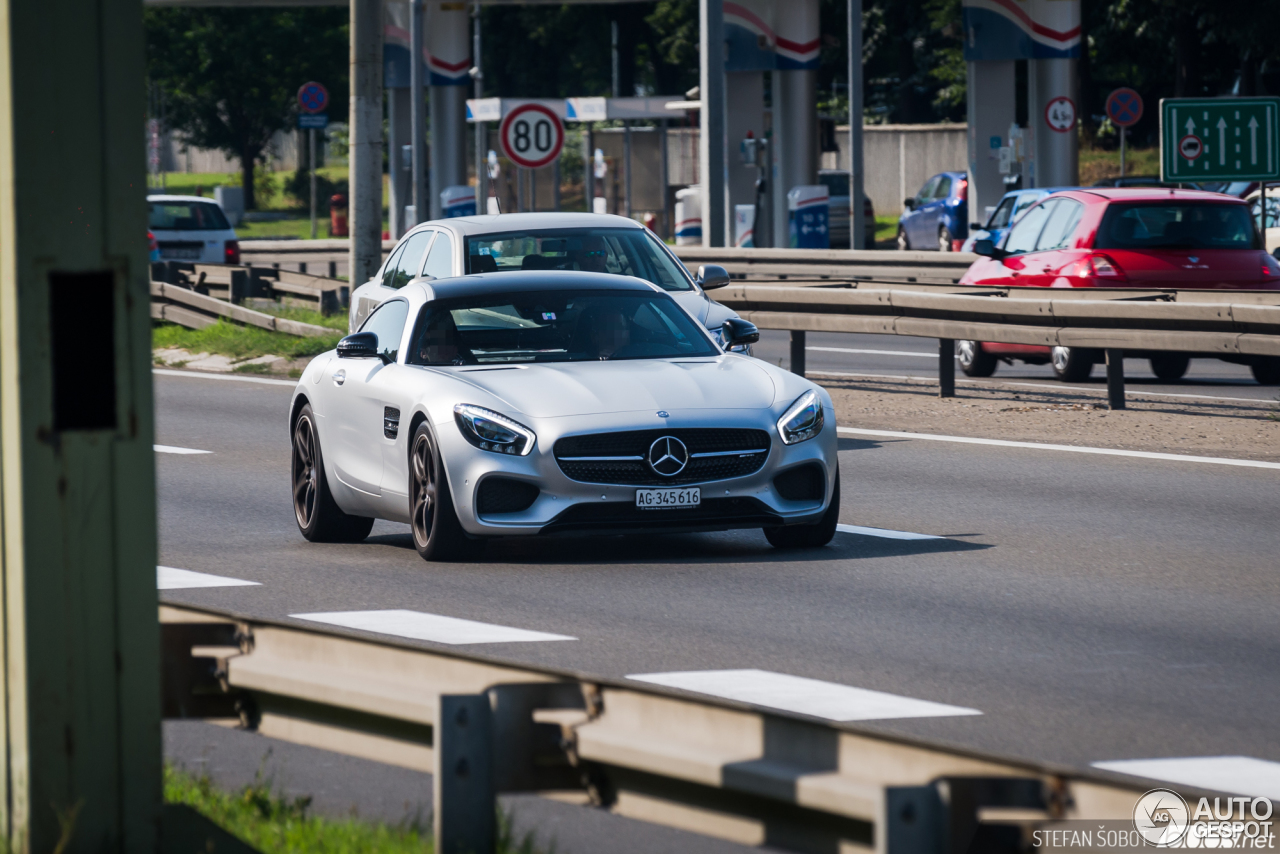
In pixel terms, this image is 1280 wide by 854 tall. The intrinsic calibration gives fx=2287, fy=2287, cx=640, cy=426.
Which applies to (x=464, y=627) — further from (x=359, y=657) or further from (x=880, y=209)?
(x=880, y=209)

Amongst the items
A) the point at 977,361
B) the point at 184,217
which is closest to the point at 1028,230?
the point at 977,361

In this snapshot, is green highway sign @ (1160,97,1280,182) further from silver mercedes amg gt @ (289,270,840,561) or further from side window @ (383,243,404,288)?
silver mercedes amg gt @ (289,270,840,561)

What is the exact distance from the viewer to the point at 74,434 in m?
4.28

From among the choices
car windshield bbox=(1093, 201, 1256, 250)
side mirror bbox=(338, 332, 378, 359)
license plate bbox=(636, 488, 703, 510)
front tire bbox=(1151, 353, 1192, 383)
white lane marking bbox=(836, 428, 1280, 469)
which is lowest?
white lane marking bbox=(836, 428, 1280, 469)

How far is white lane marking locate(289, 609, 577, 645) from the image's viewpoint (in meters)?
8.37

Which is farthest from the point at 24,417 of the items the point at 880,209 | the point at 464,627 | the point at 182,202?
the point at 880,209

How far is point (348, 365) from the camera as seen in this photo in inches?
467

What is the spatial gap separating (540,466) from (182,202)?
2655 centimetres

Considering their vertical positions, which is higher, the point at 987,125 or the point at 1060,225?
the point at 987,125

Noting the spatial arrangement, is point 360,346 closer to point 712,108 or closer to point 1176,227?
point 1176,227

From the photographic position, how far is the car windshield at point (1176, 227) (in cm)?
1886

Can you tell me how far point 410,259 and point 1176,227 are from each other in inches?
257

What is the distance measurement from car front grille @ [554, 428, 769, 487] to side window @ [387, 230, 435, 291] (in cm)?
647

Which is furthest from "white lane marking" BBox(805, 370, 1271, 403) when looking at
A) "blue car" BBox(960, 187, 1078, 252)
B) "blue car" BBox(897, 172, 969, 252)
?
"blue car" BBox(897, 172, 969, 252)
